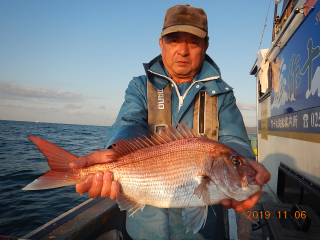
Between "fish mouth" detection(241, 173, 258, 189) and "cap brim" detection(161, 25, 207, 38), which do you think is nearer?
"fish mouth" detection(241, 173, 258, 189)

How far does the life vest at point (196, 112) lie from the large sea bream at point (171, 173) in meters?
0.48

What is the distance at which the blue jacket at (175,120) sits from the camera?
8.09 feet

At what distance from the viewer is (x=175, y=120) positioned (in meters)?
2.81

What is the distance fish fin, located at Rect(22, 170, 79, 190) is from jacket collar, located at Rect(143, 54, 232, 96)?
159 cm

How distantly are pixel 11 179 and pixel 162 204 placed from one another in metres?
10.1

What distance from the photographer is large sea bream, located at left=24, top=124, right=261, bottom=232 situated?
1.97 meters

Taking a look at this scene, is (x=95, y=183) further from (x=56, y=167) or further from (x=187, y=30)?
(x=187, y=30)

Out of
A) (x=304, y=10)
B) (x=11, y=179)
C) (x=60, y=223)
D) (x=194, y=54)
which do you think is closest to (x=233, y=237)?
(x=60, y=223)

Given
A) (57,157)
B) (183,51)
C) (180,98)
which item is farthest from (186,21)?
(57,157)

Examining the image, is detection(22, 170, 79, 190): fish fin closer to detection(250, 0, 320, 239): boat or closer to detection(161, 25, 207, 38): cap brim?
detection(161, 25, 207, 38): cap brim

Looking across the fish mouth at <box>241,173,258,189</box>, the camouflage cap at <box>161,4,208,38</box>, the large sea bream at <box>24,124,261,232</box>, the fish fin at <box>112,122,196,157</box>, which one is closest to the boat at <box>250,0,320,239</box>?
the fish mouth at <box>241,173,258,189</box>

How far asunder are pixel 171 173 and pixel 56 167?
4.00ft

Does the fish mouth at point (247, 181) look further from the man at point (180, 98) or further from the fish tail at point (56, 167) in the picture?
the fish tail at point (56, 167)

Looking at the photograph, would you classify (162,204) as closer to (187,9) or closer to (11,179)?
(187,9)
